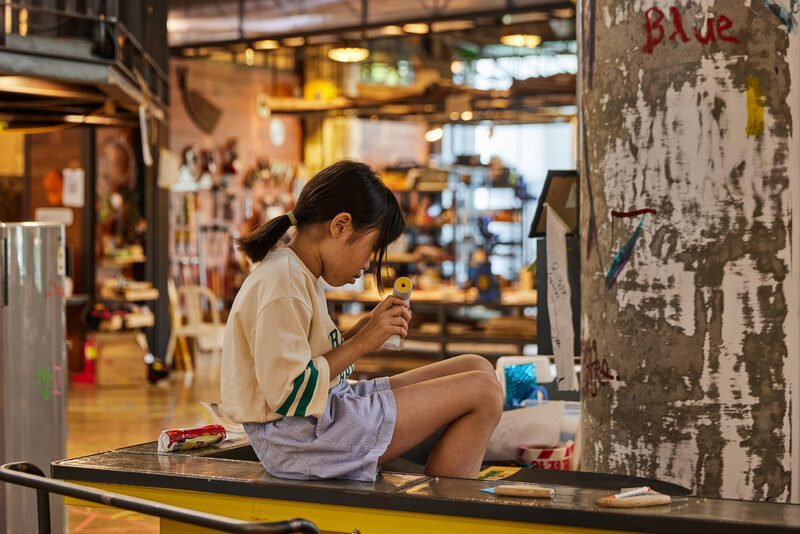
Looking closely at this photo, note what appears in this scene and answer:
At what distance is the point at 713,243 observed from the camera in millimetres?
2102

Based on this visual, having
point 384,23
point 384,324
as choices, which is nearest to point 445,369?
point 384,324

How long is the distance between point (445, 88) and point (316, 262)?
8.59m

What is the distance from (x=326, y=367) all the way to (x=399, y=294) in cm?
25

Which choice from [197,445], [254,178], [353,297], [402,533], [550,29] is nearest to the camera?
[402,533]

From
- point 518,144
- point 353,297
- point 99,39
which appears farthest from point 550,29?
point 99,39

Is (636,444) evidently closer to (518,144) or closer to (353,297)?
(353,297)

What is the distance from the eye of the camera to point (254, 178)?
507 inches

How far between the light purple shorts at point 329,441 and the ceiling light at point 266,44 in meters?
8.81

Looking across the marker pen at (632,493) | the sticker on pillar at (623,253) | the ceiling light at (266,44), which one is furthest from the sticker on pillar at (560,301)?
the ceiling light at (266,44)

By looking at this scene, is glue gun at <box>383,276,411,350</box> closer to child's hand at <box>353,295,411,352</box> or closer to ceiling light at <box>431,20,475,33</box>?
child's hand at <box>353,295,411,352</box>

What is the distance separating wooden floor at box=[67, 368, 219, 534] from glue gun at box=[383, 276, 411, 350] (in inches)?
109

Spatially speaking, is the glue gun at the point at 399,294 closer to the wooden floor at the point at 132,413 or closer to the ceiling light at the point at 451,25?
the wooden floor at the point at 132,413

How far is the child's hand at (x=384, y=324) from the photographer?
84.0 inches

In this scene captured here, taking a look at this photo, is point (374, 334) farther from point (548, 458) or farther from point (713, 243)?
point (548, 458)
